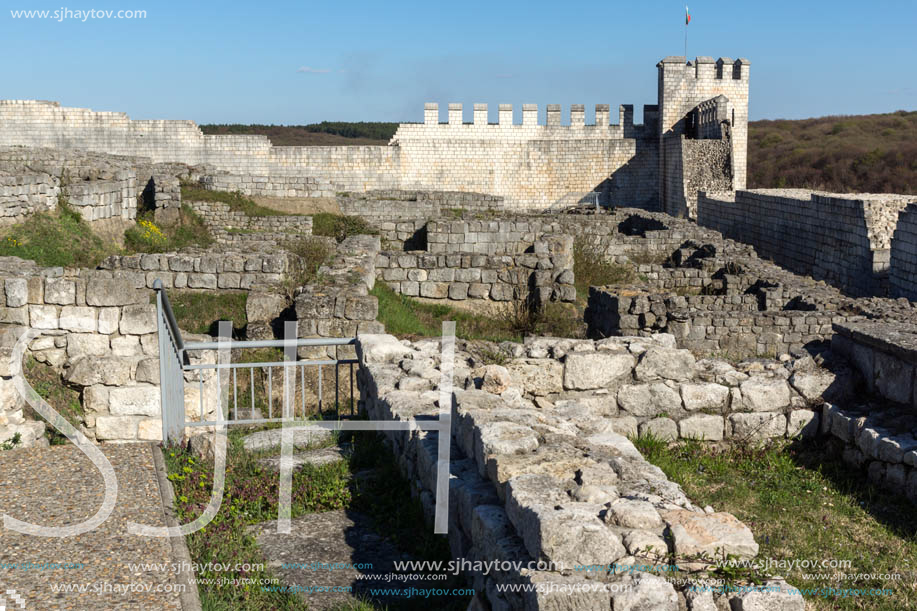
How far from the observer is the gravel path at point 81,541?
3.90m

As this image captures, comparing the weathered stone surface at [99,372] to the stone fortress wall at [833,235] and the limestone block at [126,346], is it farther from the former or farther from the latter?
the stone fortress wall at [833,235]

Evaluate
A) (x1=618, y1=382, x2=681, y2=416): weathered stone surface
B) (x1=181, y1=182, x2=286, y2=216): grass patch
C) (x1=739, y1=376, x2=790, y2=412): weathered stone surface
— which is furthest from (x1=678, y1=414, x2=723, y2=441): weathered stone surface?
(x1=181, y1=182, x2=286, y2=216): grass patch

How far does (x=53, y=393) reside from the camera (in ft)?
22.7

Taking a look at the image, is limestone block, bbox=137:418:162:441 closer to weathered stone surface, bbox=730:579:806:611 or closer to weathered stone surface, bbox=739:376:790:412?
weathered stone surface, bbox=739:376:790:412

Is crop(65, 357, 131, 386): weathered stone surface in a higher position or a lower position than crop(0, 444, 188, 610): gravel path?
higher

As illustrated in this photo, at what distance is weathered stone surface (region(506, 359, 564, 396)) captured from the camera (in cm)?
595

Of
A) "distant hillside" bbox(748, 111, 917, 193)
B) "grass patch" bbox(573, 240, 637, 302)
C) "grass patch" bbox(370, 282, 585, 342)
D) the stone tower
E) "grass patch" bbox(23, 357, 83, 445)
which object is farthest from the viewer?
"distant hillside" bbox(748, 111, 917, 193)

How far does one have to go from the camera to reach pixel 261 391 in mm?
8438

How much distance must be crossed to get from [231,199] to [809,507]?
58.5 feet

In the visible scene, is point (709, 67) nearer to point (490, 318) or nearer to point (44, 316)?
point (490, 318)

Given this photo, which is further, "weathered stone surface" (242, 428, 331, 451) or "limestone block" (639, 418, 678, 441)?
"weathered stone surface" (242, 428, 331, 451)

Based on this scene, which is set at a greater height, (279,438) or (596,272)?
(596,272)

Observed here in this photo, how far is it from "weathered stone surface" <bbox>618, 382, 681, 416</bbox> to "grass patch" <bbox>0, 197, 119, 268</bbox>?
30.7ft

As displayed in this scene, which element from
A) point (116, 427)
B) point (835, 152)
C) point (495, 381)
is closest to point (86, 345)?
point (116, 427)
